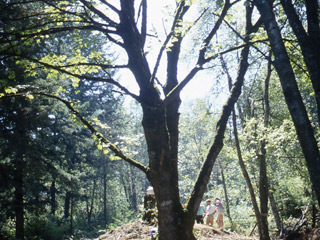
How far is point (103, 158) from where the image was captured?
2480 cm

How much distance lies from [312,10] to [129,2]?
10.5 feet

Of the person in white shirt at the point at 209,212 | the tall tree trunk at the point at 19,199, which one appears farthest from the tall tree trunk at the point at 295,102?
the tall tree trunk at the point at 19,199

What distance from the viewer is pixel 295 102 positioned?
2285 mm

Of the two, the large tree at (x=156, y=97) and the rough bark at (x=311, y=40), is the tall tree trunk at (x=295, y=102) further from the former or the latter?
the large tree at (x=156, y=97)

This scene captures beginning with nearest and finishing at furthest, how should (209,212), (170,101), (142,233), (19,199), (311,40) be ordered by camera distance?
(311,40), (170,101), (142,233), (19,199), (209,212)

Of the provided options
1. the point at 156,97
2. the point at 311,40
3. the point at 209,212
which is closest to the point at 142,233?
the point at 156,97

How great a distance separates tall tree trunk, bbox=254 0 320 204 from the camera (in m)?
2.08

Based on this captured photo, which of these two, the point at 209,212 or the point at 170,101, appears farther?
the point at 209,212

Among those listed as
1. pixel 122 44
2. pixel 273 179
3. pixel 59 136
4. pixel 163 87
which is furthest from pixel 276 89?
pixel 59 136

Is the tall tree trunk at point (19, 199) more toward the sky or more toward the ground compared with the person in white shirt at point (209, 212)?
more toward the sky

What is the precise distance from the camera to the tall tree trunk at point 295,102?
208 centimetres

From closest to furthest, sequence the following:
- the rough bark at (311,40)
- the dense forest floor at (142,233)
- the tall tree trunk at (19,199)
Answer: the rough bark at (311,40), the dense forest floor at (142,233), the tall tree trunk at (19,199)

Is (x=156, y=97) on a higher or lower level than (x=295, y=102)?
higher

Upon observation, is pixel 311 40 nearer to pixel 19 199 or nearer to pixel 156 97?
pixel 156 97
